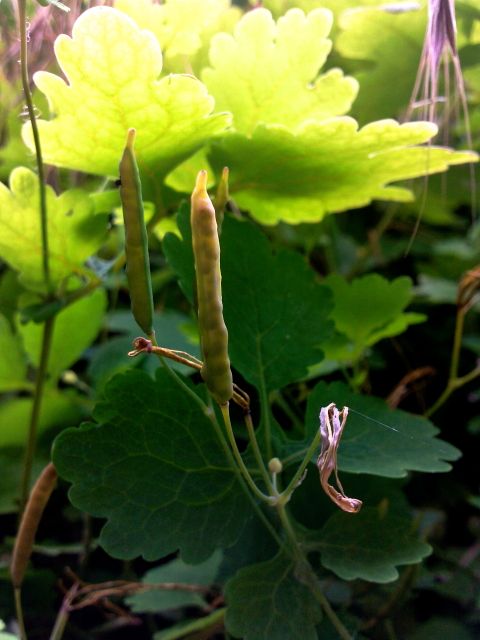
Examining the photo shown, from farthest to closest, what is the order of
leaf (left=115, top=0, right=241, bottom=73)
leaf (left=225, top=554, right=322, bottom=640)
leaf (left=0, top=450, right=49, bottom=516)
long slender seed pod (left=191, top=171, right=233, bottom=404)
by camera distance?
leaf (left=0, top=450, right=49, bottom=516) → leaf (left=115, top=0, right=241, bottom=73) → leaf (left=225, top=554, right=322, bottom=640) → long slender seed pod (left=191, top=171, right=233, bottom=404)

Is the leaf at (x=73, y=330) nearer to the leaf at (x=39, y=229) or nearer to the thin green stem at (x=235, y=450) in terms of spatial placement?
the leaf at (x=39, y=229)

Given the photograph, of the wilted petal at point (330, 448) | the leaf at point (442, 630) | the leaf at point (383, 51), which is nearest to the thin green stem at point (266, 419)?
the wilted petal at point (330, 448)

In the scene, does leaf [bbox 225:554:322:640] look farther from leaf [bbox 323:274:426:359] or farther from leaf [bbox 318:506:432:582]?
leaf [bbox 323:274:426:359]

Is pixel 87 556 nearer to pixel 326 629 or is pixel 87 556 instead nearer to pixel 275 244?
pixel 326 629

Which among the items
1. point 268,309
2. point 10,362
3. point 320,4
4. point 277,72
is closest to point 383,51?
point 320,4

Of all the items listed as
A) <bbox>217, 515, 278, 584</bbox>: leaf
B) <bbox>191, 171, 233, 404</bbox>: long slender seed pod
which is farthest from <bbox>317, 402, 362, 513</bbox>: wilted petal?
<bbox>217, 515, 278, 584</bbox>: leaf

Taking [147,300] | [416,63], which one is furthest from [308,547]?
[416,63]
